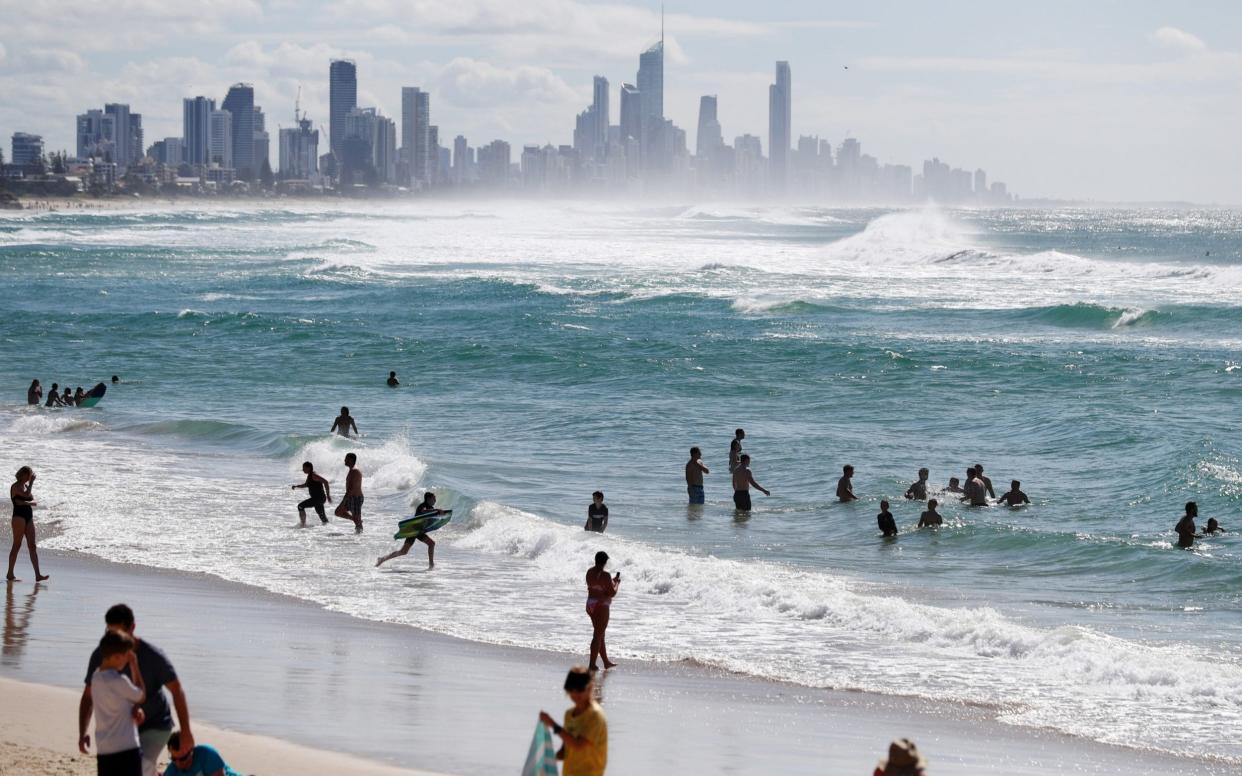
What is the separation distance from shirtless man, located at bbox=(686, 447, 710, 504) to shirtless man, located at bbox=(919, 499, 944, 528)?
311 cm

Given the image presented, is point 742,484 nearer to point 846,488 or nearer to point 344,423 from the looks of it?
point 846,488

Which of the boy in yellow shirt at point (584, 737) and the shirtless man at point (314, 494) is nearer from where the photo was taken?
the boy in yellow shirt at point (584, 737)

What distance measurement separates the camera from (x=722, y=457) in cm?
2425

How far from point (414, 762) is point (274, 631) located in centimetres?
397

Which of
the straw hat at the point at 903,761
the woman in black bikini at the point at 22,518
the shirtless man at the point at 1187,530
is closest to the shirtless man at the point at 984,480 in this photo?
the shirtless man at the point at 1187,530

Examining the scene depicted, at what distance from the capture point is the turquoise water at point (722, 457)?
1285cm

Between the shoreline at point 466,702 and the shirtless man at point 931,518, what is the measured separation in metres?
7.27

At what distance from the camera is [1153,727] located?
10.3 m

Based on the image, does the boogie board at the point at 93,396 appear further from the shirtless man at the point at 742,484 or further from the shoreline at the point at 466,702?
the shoreline at the point at 466,702

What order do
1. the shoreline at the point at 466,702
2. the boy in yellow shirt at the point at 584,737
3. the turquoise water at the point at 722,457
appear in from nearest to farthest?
the boy in yellow shirt at the point at 584,737
the shoreline at the point at 466,702
the turquoise water at the point at 722,457

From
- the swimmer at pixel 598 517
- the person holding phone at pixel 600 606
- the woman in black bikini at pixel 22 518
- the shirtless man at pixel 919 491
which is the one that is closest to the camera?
the person holding phone at pixel 600 606

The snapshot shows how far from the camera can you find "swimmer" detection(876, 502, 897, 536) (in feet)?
58.7

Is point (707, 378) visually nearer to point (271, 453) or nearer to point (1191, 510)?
point (271, 453)

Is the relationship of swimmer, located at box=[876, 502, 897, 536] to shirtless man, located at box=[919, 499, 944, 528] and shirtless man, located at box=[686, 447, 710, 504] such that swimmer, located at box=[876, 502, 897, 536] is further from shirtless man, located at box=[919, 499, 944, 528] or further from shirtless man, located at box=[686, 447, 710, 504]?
shirtless man, located at box=[686, 447, 710, 504]
